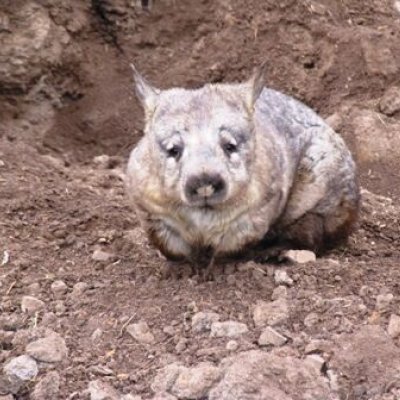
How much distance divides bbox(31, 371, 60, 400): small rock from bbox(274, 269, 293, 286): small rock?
56.3 inches

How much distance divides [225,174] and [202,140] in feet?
0.82

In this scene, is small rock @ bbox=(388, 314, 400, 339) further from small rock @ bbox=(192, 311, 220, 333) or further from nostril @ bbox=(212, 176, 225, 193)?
nostril @ bbox=(212, 176, 225, 193)

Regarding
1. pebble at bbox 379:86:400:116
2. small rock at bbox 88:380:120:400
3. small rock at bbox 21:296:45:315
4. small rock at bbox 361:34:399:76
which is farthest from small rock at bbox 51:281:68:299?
small rock at bbox 361:34:399:76

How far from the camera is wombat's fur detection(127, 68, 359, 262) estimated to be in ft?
18.5

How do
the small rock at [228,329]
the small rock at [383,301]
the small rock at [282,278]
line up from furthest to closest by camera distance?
the small rock at [282,278], the small rock at [383,301], the small rock at [228,329]

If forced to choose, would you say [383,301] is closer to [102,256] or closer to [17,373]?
[102,256]

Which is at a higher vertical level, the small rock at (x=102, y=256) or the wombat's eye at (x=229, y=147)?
the wombat's eye at (x=229, y=147)

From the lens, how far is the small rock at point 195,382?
4.96 m

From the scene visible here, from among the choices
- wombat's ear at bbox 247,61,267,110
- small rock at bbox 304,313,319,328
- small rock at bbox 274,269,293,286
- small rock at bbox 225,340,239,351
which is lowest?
small rock at bbox 274,269,293,286

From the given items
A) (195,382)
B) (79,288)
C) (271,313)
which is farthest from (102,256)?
(195,382)

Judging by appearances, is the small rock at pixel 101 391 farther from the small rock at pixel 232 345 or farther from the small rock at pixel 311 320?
the small rock at pixel 311 320

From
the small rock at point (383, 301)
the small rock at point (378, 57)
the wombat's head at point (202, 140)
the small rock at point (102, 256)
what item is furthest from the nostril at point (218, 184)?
the small rock at point (378, 57)

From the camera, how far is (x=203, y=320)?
18.1ft

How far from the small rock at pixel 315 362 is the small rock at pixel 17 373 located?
1.31 metres
